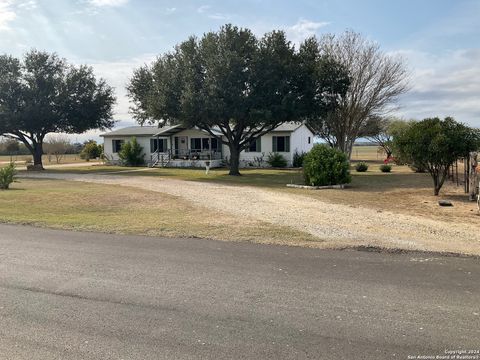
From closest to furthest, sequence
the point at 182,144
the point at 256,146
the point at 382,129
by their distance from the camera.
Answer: the point at 256,146, the point at 182,144, the point at 382,129

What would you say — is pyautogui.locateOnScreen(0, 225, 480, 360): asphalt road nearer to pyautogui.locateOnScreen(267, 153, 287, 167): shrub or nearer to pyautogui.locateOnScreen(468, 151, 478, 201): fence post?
pyautogui.locateOnScreen(468, 151, 478, 201): fence post

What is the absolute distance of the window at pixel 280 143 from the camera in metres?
36.4

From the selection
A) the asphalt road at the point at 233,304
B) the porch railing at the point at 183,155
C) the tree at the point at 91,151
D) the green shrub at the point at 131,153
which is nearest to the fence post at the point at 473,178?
the asphalt road at the point at 233,304

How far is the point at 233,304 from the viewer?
4.45 metres

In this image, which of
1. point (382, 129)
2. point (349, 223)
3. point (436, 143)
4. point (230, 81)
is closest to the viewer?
point (349, 223)

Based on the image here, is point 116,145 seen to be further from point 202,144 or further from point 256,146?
point 256,146

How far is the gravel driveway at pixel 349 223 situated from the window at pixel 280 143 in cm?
2135

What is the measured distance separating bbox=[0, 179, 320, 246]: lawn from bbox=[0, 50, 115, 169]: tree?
751 inches

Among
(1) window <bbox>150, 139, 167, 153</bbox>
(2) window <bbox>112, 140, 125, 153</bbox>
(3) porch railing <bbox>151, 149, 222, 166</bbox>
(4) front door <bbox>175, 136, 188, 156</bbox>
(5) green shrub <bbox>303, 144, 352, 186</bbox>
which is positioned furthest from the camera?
(2) window <bbox>112, 140, 125, 153</bbox>

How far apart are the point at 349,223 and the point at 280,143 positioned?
2731cm

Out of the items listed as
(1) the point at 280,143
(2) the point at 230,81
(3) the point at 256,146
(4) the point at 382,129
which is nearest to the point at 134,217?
(2) the point at 230,81

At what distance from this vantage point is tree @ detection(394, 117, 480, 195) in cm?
1506

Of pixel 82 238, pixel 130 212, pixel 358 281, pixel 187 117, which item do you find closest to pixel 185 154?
pixel 187 117

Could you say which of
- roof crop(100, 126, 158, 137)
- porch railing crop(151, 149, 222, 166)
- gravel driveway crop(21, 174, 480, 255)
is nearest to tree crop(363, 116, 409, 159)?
porch railing crop(151, 149, 222, 166)
